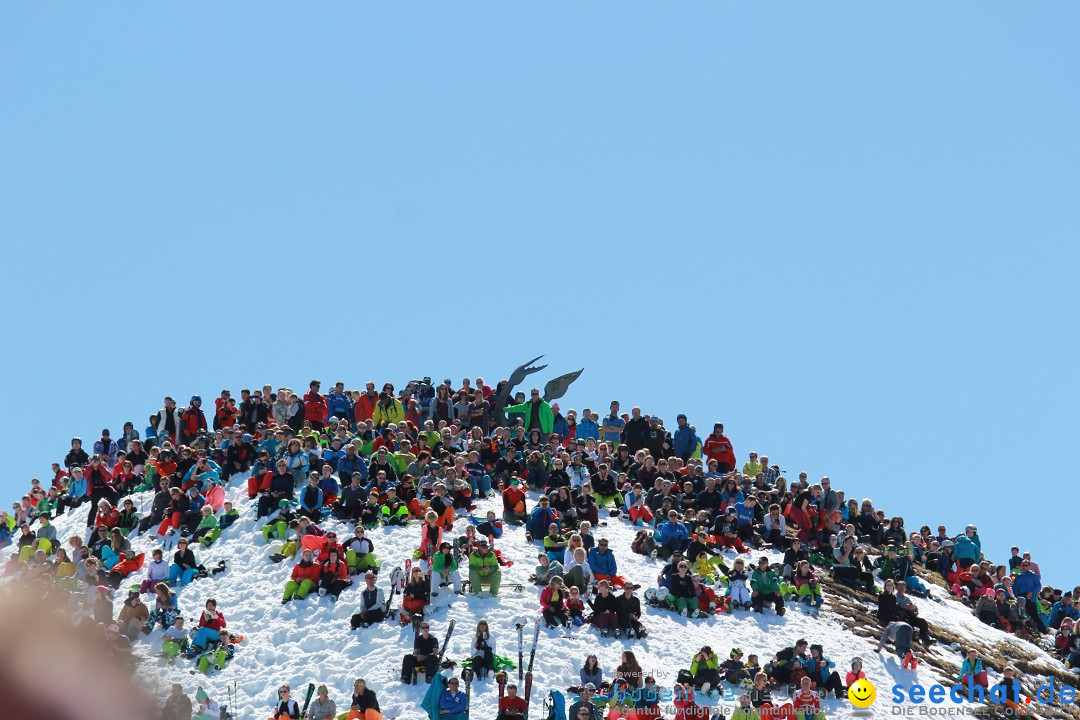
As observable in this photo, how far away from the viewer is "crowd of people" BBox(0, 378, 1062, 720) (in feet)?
71.4

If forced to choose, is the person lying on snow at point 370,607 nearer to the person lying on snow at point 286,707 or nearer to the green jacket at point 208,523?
the person lying on snow at point 286,707

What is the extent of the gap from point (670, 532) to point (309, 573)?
280 inches

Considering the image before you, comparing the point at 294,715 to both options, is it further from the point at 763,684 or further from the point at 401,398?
the point at 401,398

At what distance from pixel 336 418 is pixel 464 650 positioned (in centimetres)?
935

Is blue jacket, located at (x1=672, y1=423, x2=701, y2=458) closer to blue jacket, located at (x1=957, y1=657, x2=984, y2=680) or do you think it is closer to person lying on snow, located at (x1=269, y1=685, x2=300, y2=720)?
blue jacket, located at (x1=957, y1=657, x2=984, y2=680)

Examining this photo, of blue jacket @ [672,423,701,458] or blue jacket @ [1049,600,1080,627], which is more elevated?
blue jacket @ [672,423,701,458]

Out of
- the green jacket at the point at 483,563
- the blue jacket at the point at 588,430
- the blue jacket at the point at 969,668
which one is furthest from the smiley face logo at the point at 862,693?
the blue jacket at the point at 588,430

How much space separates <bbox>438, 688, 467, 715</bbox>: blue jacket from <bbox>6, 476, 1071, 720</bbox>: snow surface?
0.46m

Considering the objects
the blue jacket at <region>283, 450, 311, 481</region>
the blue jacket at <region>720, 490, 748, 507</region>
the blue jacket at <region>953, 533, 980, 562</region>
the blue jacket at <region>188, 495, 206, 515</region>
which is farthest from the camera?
the blue jacket at <region>953, 533, 980, 562</region>

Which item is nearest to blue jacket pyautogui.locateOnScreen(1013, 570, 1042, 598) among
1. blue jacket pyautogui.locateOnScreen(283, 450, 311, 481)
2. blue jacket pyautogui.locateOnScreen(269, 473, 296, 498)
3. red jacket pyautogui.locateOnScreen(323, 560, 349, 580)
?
red jacket pyautogui.locateOnScreen(323, 560, 349, 580)

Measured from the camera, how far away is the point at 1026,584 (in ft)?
90.0

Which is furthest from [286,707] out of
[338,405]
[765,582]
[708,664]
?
[338,405]

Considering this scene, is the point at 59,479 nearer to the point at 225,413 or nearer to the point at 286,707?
the point at 225,413

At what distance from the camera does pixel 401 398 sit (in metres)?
30.2
